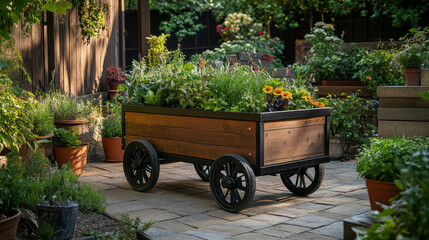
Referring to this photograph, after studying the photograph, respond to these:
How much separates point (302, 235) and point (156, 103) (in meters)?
2.20

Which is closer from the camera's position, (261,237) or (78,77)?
(261,237)

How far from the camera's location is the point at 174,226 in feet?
13.7

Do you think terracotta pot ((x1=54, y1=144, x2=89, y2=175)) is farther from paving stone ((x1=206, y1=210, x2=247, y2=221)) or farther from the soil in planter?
paving stone ((x1=206, y1=210, x2=247, y2=221))

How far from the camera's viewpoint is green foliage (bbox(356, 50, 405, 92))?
8359 mm

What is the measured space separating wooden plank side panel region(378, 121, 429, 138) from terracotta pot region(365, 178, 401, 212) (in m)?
2.50

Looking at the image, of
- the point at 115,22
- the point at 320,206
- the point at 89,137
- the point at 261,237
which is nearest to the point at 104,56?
the point at 115,22

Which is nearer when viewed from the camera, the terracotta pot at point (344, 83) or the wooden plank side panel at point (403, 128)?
the wooden plank side panel at point (403, 128)

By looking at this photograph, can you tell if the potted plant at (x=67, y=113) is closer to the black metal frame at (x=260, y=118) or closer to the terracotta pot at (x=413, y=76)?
the black metal frame at (x=260, y=118)

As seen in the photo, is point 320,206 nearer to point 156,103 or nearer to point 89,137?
point 156,103

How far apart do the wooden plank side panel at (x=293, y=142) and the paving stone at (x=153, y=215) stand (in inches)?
35.7

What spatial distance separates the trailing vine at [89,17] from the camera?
820 centimetres

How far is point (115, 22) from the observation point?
376 inches

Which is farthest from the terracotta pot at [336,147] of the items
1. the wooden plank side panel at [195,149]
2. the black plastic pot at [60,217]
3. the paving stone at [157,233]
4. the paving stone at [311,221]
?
the black plastic pot at [60,217]

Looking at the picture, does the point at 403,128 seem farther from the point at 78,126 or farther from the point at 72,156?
the point at 78,126
